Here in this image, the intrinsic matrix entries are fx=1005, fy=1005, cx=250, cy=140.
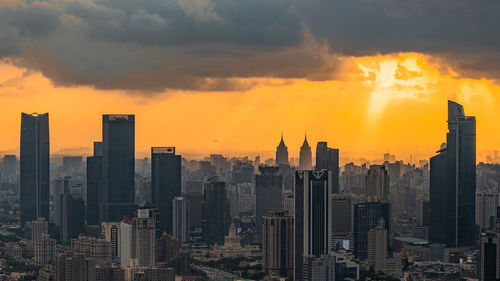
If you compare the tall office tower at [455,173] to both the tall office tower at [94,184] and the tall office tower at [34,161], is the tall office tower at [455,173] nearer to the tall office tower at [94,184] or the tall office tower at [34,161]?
the tall office tower at [94,184]

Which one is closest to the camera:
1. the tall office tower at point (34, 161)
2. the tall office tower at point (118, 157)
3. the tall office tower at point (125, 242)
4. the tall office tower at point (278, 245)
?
the tall office tower at point (125, 242)

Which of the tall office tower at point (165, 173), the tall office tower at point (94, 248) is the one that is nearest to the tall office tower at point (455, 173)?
the tall office tower at point (165, 173)

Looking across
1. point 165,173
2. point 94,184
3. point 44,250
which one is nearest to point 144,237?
point 44,250

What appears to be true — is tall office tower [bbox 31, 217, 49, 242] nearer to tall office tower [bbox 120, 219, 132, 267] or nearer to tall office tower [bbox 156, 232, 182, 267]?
tall office tower [bbox 120, 219, 132, 267]

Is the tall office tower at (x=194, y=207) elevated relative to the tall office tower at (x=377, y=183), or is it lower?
lower

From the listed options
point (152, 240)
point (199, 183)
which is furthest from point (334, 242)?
point (199, 183)

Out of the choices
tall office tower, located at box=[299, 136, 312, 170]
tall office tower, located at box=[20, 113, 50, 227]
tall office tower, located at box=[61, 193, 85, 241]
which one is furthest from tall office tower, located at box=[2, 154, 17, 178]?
tall office tower, located at box=[299, 136, 312, 170]
